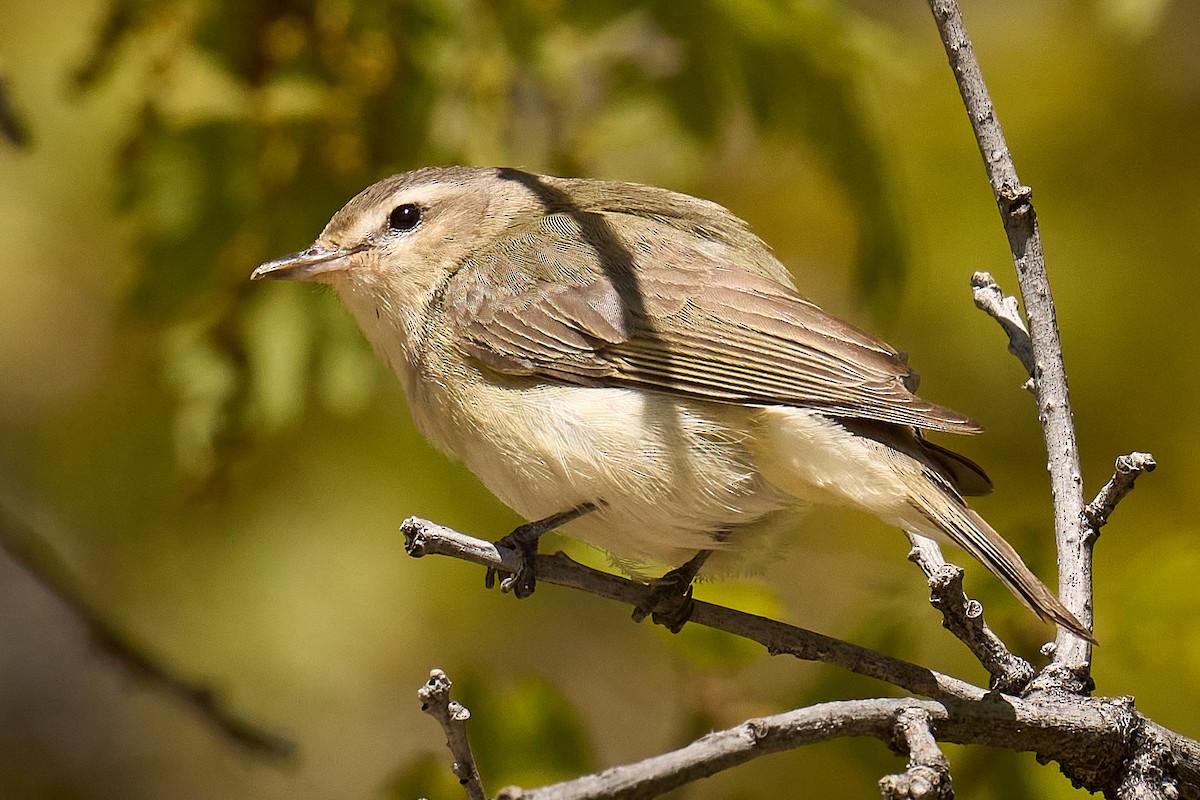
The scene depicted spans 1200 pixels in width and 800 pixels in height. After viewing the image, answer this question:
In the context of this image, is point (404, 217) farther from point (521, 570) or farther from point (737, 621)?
point (737, 621)

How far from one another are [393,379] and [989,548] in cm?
266

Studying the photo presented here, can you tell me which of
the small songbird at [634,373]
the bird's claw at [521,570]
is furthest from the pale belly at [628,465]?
the bird's claw at [521,570]

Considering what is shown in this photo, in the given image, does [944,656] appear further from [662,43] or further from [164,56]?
[164,56]

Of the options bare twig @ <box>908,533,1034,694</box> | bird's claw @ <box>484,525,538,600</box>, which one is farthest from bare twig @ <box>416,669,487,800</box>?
bare twig @ <box>908,533,1034,694</box>

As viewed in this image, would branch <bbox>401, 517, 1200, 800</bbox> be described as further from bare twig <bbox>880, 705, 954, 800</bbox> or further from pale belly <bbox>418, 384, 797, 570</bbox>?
pale belly <bbox>418, 384, 797, 570</bbox>

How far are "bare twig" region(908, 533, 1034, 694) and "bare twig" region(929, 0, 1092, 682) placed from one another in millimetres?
111

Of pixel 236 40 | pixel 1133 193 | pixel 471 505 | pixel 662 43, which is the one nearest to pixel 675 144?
pixel 662 43

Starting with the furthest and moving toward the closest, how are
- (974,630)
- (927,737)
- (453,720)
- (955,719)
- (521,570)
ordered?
(521,570)
(974,630)
(955,719)
(927,737)
(453,720)

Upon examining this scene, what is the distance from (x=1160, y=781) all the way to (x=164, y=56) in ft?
9.60

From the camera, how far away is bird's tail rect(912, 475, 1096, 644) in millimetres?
2240

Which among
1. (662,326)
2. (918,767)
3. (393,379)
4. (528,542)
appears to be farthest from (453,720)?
(393,379)

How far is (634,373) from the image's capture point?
3139 millimetres

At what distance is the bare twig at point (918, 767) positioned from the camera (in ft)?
6.18

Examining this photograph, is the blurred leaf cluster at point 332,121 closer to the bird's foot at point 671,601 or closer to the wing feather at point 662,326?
the wing feather at point 662,326
